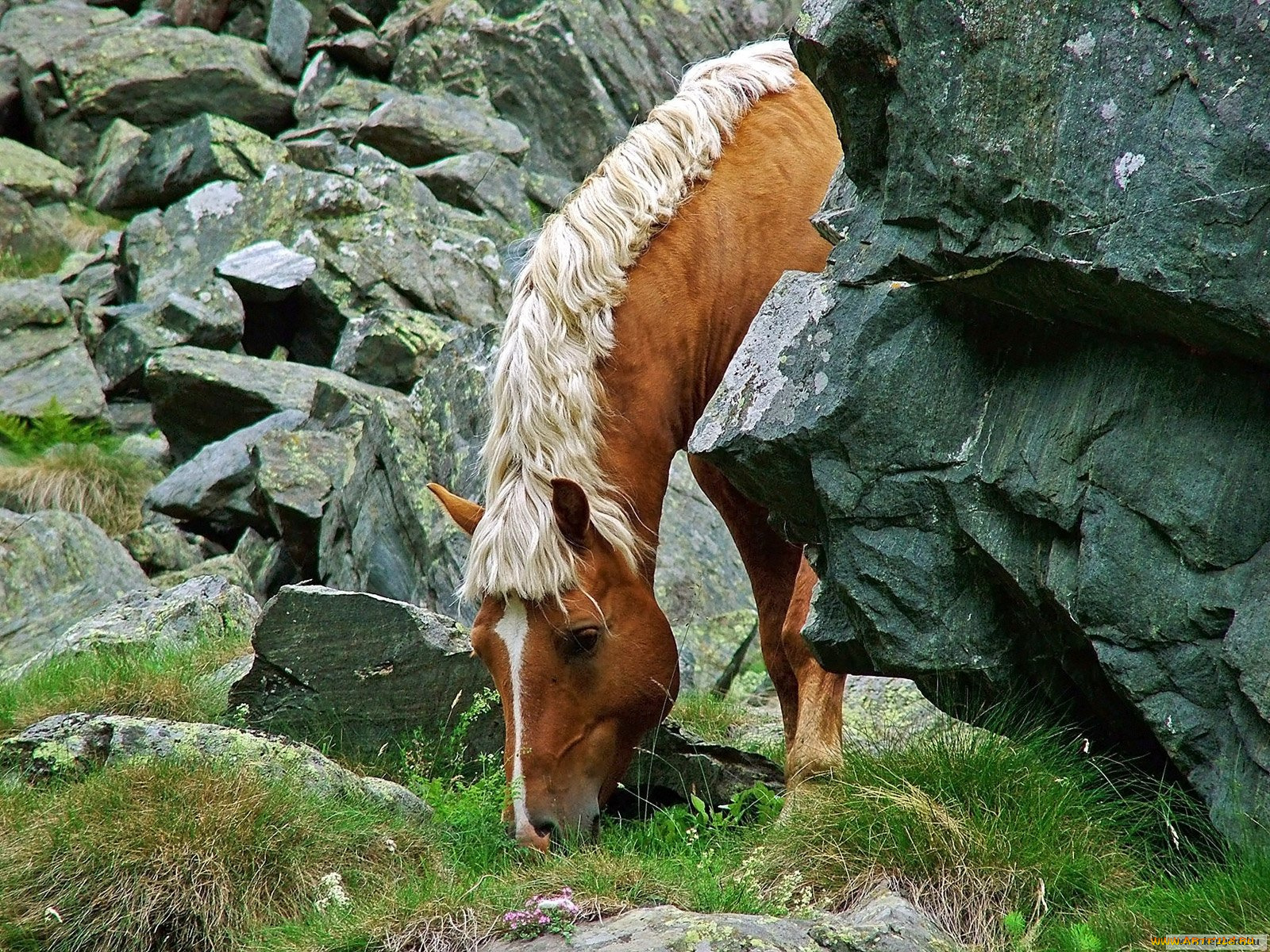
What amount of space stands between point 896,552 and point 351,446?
7179 mm

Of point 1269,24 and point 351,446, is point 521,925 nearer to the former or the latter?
point 1269,24

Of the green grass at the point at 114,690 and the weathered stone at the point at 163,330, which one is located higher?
the weathered stone at the point at 163,330

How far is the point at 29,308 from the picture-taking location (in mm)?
15859

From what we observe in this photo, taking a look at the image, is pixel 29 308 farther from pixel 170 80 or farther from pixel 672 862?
pixel 672 862

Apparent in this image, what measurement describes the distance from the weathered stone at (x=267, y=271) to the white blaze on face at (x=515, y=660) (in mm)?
9757

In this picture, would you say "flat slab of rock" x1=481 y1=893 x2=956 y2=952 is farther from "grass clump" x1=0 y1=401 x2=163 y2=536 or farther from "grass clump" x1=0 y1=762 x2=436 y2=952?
"grass clump" x1=0 y1=401 x2=163 y2=536

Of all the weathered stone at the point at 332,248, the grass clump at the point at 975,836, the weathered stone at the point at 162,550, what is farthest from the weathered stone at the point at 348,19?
the grass clump at the point at 975,836

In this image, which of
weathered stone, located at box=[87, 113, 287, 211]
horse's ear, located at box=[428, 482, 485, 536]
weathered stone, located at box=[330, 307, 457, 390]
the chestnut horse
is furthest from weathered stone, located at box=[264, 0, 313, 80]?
horse's ear, located at box=[428, 482, 485, 536]

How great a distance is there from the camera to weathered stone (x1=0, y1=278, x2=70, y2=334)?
51.4 ft

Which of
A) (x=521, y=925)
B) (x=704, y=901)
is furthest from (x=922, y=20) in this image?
(x=521, y=925)

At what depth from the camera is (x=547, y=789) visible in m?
5.23

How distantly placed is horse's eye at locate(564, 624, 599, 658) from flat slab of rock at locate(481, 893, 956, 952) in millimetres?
1516

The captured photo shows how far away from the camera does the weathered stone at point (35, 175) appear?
19.8 metres

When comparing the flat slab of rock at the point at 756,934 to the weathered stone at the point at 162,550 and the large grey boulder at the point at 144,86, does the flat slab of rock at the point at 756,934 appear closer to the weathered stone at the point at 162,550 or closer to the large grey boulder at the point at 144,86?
the weathered stone at the point at 162,550
